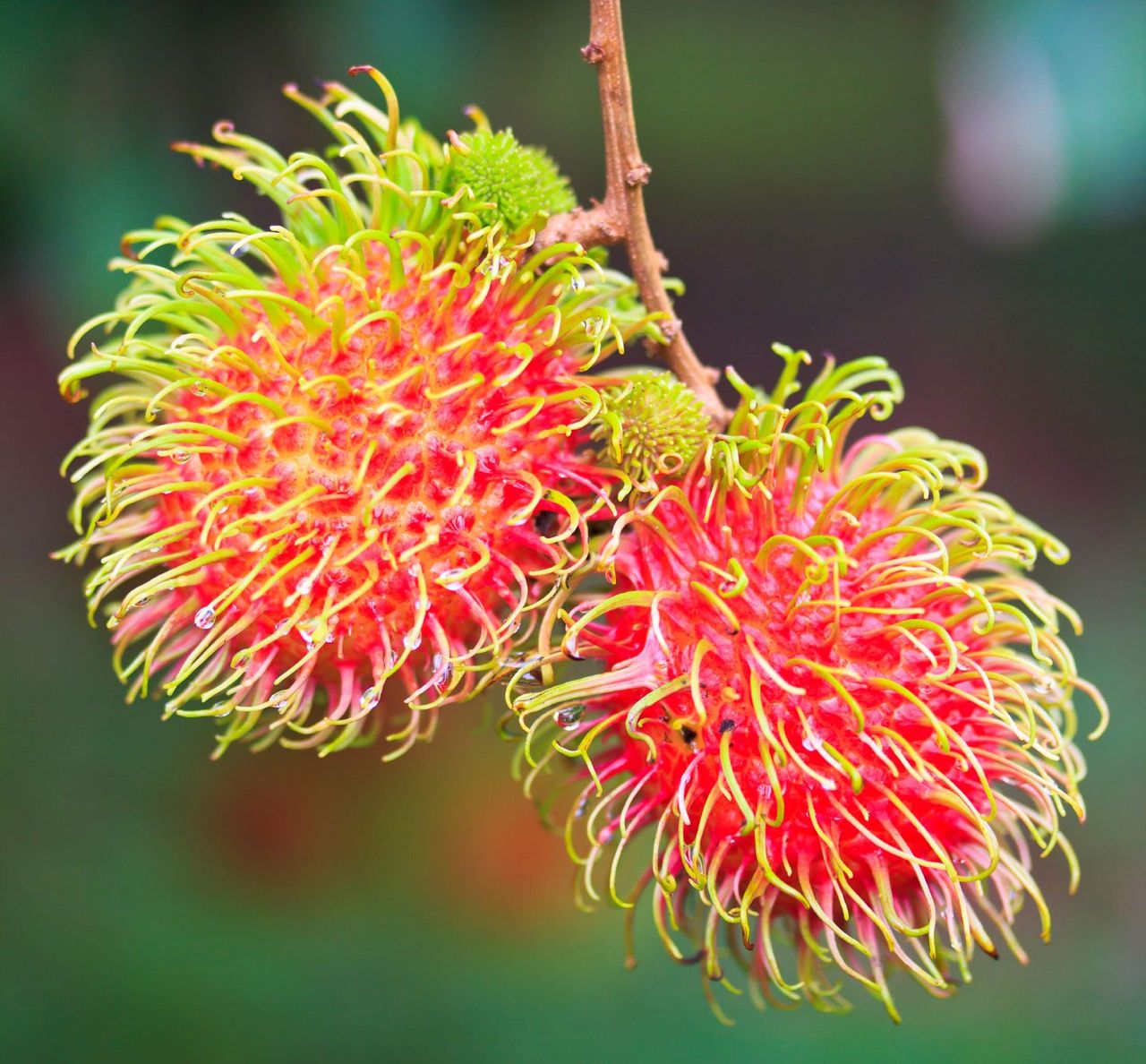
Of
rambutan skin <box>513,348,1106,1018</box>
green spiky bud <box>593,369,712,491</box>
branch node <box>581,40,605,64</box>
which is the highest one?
branch node <box>581,40,605,64</box>

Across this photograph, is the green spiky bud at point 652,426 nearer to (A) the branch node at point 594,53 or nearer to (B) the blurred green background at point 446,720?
(A) the branch node at point 594,53

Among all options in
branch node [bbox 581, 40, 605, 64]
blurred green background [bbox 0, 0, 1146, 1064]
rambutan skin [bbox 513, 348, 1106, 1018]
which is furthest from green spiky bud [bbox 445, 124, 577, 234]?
blurred green background [bbox 0, 0, 1146, 1064]

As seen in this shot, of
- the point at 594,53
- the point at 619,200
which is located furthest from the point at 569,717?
the point at 594,53

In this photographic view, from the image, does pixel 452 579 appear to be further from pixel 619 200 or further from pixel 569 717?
pixel 619 200

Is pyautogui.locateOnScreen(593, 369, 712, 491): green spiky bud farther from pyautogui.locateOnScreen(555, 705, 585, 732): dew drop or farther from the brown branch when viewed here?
pyautogui.locateOnScreen(555, 705, 585, 732): dew drop

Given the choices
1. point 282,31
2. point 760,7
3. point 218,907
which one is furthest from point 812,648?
point 760,7

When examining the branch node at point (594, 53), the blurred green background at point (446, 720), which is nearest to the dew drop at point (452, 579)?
the branch node at point (594, 53)
